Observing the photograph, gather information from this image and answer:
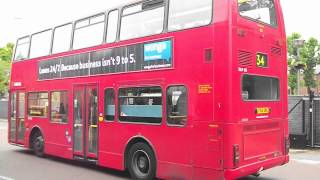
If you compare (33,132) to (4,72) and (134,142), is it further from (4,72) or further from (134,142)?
(4,72)

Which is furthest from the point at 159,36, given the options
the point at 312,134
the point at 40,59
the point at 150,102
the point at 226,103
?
the point at 312,134

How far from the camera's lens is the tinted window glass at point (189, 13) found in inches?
358

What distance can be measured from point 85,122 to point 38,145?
10.1 ft

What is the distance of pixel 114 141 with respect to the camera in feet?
37.0

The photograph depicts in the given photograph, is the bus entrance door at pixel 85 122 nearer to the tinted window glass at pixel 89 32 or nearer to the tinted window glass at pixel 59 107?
the tinted window glass at pixel 59 107

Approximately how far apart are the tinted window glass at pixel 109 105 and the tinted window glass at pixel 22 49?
5.13 m

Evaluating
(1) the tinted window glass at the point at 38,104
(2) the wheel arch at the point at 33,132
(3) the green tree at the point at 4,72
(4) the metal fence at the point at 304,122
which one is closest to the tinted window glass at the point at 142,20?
(1) the tinted window glass at the point at 38,104

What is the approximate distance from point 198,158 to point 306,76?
5663 cm

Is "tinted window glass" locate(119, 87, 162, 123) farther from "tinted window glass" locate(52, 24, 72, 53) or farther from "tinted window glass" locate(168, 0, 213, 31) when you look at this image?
"tinted window glass" locate(52, 24, 72, 53)

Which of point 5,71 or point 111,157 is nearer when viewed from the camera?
point 111,157

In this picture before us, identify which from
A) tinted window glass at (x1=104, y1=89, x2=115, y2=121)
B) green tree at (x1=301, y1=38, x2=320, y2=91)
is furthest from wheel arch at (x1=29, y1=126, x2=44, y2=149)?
green tree at (x1=301, y1=38, x2=320, y2=91)

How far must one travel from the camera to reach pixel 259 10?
9938mm

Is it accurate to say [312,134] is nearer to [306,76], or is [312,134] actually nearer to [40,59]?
[40,59]

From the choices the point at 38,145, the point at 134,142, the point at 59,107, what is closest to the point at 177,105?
the point at 134,142
